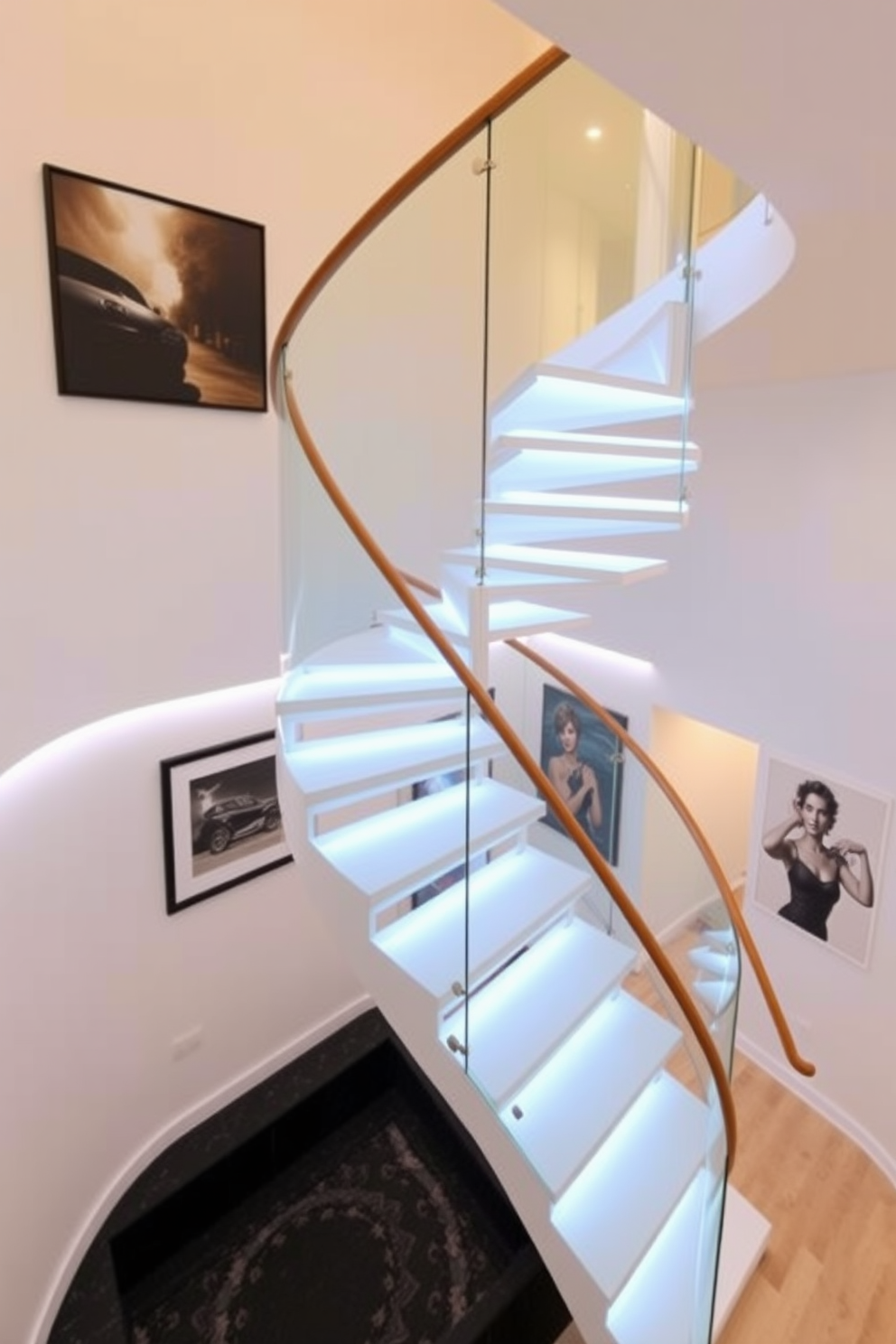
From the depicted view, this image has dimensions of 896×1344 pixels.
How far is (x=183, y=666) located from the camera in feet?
11.2

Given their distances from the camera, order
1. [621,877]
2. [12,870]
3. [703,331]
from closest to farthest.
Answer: [703,331] < [12,870] < [621,877]

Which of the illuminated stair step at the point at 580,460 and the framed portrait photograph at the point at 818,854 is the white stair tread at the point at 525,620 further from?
the framed portrait photograph at the point at 818,854

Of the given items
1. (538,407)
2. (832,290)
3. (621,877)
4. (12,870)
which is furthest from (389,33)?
(621,877)

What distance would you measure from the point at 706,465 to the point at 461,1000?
3.23 meters

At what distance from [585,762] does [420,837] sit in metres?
2.24

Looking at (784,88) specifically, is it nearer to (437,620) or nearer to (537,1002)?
(437,620)

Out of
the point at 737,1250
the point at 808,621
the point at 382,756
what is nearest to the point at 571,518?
the point at 382,756

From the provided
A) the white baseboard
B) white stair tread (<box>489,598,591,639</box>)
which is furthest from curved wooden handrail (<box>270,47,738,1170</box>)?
the white baseboard

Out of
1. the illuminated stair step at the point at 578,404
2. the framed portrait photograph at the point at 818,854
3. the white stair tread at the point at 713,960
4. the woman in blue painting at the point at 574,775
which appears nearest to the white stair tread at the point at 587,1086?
the white stair tread at the point at 713,960

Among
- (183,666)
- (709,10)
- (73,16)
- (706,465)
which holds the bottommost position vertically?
(183,666)

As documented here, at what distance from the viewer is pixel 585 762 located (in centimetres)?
449

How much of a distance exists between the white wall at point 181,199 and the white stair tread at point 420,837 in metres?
1.43

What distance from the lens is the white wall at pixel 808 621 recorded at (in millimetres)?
3326

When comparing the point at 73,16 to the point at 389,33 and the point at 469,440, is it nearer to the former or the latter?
the point at 389,33
